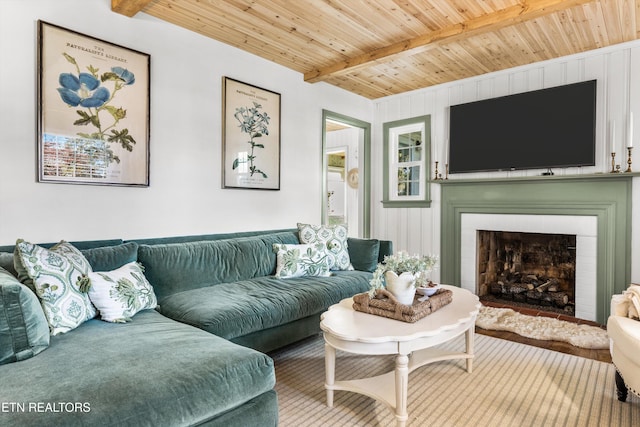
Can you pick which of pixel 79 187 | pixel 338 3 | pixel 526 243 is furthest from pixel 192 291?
pixel 526 243

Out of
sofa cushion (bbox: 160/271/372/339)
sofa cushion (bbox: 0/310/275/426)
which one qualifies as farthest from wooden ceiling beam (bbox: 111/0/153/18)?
sofa cushion (bbox: 0/310/275/426)

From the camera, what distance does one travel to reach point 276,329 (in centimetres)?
248

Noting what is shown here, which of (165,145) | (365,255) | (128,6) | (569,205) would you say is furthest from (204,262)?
(569,205)

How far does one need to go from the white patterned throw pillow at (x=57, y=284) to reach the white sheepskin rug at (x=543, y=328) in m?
3.03

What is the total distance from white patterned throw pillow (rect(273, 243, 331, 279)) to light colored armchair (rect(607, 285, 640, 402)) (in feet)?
6.37

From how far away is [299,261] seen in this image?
3.16m

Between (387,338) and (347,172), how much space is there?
4.86 meters

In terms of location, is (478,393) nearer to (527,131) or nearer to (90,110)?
(527,131)

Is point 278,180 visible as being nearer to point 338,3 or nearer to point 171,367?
point 338,3

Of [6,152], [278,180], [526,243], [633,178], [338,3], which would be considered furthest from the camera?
[526,243]

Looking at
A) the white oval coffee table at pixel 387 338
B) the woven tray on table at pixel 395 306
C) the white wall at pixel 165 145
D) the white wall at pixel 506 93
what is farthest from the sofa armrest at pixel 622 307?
the white wall at pixel 165 145

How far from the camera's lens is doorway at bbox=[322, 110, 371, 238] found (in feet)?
15.3

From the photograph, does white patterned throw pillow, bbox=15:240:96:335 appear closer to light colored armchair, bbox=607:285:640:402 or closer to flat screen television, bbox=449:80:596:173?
light colored armchair, bbox=607:285:640:402

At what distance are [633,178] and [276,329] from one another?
3.31 metres
